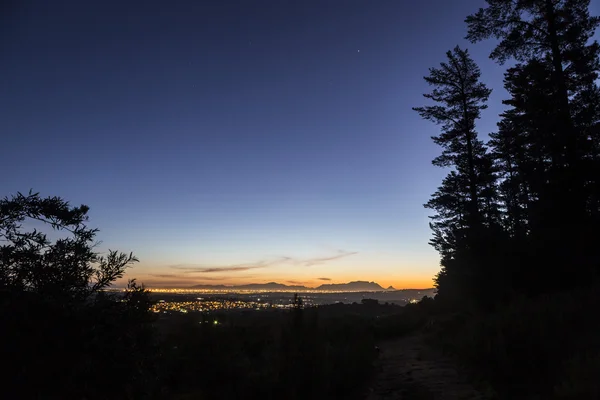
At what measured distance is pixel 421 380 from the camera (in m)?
10.1

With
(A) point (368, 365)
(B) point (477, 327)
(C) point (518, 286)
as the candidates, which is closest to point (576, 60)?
(C) point (518, 286)

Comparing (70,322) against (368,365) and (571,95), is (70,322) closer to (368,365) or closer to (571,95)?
(368,365)

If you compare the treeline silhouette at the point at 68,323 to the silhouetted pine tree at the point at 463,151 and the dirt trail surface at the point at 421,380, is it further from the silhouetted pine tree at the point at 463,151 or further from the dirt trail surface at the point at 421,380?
the silhouetted pine tree at the point at 463,151

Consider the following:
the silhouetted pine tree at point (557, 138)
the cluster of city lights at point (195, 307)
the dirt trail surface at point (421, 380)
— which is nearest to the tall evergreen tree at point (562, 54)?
the silhouetted pine tree at point (557, 138)

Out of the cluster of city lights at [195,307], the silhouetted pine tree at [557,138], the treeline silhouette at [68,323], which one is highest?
the silhouetted pine tree at [557,138]

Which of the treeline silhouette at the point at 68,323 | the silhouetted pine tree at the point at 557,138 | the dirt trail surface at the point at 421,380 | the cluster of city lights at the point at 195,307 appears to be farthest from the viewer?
the cluster of city lights at the point at 195,307

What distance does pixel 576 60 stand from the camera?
16.0m

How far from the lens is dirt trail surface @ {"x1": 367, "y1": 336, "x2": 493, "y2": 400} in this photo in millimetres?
8547

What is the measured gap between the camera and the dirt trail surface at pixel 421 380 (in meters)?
8.55

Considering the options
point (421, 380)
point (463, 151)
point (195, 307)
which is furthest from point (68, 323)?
point (195, 307)

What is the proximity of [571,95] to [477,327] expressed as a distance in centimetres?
1391

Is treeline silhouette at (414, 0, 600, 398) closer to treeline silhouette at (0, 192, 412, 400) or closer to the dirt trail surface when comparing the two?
the dirt trail surface

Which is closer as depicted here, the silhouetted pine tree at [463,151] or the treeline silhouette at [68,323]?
the treeline silhouette at [68,323]

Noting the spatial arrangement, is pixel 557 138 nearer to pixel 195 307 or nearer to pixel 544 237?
pixel 544 237
